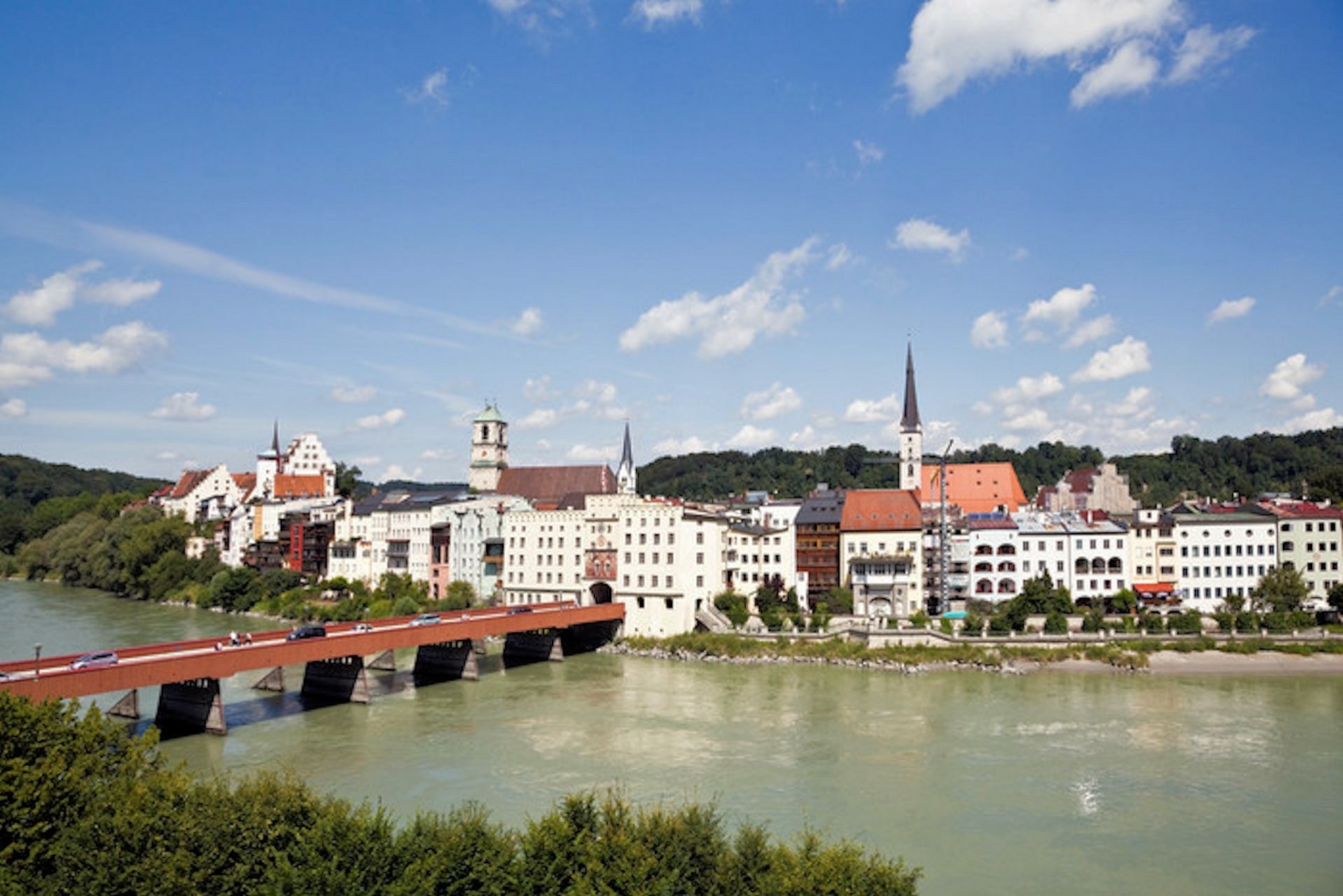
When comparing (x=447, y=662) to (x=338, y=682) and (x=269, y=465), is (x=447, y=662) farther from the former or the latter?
(x=269, y=465)

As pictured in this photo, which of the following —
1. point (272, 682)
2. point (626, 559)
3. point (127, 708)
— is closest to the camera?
point (127, 708)

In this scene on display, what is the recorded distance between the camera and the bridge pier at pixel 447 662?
4578cm

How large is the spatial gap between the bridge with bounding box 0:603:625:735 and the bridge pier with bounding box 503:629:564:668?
0.15 ft

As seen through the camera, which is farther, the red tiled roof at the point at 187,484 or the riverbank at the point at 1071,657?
the red tiled roof at the point at 187,484

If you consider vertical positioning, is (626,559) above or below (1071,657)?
above

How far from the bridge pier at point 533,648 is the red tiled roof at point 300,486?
49218mm

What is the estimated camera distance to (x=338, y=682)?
39.6 m

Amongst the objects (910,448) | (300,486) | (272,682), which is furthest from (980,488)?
(300,486)

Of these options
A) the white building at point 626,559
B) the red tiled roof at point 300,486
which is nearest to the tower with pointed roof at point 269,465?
the red tiled roof at point 300,486

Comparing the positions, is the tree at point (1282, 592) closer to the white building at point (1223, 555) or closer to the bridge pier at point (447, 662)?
the white building at point (1223, 555)

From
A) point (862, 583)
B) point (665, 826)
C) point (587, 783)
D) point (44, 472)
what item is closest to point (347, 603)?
point (862, 583)

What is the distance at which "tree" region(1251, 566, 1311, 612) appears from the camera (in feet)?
173

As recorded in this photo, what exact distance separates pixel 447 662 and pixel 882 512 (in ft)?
94.6

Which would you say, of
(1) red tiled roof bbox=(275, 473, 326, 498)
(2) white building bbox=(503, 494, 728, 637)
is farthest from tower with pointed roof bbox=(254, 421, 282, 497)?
(2) white building bbox=(503, 494, 728, 637)
